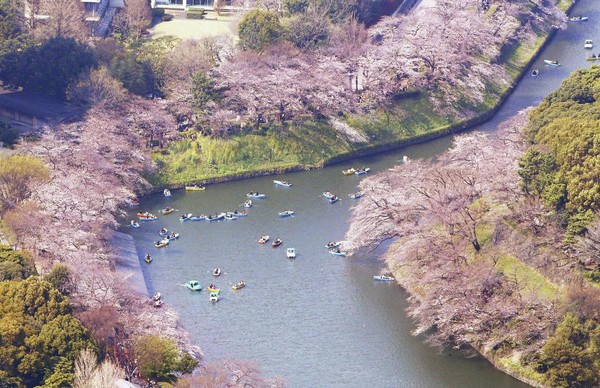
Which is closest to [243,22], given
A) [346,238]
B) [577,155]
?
[346,238]

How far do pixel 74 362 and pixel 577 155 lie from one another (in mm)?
27206

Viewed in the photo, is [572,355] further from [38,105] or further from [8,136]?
[38,105]

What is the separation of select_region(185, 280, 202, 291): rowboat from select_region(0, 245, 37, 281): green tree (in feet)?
30.6

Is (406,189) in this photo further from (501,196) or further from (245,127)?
(245,127)

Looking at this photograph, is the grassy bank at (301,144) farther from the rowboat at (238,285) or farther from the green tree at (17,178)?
the rowboat at (238,285)

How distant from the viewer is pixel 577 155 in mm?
69625

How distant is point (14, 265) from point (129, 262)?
33.8 feet

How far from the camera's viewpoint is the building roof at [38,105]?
87812 mm

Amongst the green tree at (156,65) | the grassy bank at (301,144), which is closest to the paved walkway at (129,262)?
the grassy bank at (301,144)

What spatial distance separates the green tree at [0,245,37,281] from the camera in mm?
63128

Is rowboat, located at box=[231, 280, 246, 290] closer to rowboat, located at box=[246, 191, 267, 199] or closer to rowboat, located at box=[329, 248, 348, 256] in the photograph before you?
rowboat, located at box=[329, 248, 348, 256]

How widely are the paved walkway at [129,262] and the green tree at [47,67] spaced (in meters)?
17.0

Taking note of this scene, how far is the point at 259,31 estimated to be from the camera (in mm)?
95438

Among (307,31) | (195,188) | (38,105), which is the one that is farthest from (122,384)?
(307,31)
